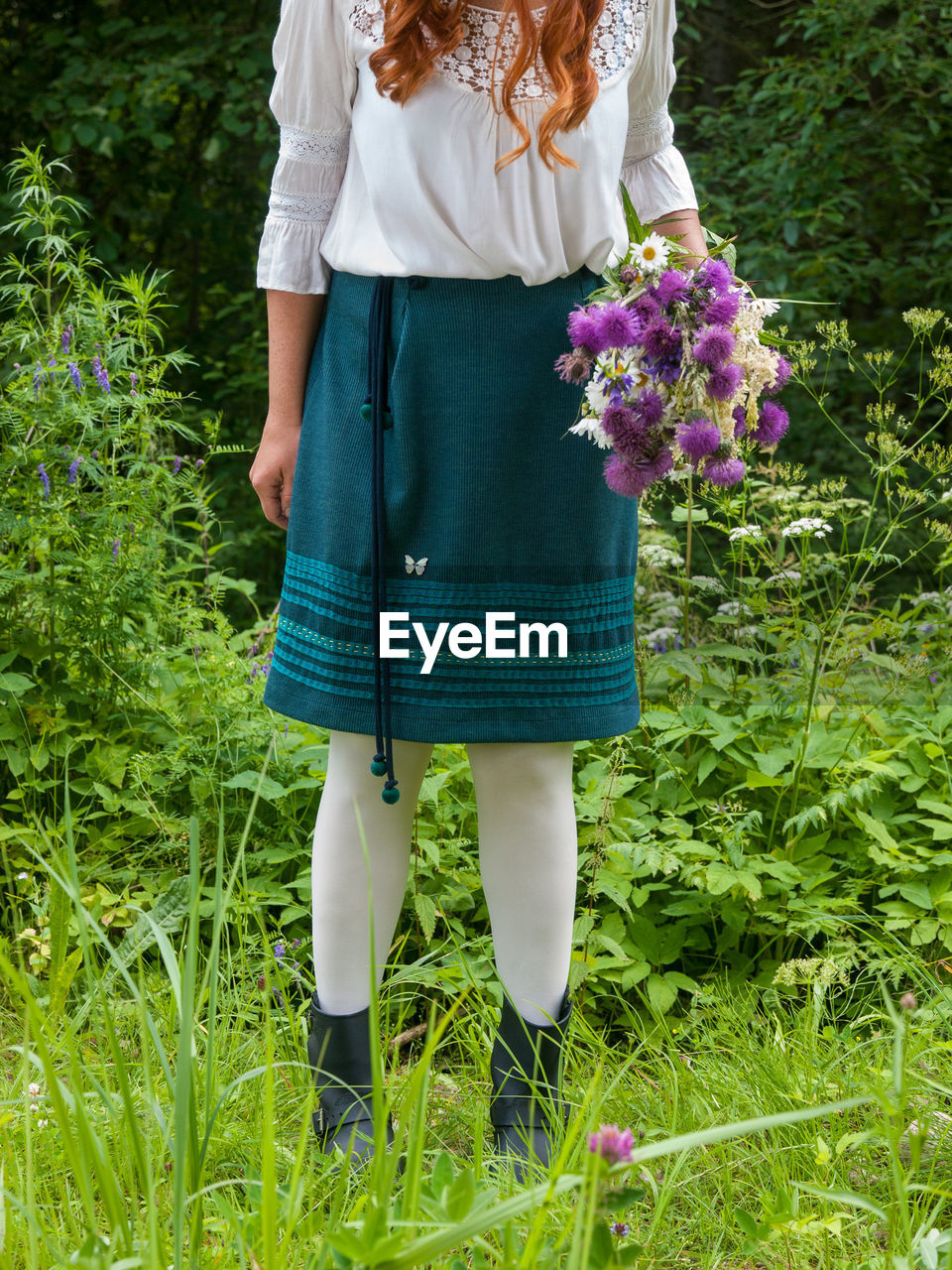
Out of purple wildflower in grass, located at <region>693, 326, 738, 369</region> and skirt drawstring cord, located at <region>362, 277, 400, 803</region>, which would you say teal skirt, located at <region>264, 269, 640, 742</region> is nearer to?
skirt drawstring cord, located at <region>362, 277, 400, 803</region>

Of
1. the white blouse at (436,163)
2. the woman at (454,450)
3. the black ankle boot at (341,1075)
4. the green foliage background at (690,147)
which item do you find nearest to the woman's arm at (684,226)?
the woman at (454,450)

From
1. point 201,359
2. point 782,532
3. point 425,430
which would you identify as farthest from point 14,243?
point 425,430

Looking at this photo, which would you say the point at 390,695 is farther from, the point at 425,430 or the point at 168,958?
the point at 168,958

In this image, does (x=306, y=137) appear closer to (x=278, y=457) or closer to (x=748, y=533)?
(x=278, y=457)

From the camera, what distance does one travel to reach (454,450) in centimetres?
140

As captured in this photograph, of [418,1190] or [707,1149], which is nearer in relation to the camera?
[418,1190]

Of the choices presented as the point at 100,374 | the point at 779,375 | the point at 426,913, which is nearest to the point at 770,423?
the point at 779,375

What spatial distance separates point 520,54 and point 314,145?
282mm

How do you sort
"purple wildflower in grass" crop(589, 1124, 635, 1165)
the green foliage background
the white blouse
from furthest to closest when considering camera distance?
the green foliage background, the white blouse, "purple wildflower in grass" crop(589, 1124, 635, 1165)

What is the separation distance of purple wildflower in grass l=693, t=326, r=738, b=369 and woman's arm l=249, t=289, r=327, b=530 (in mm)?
546

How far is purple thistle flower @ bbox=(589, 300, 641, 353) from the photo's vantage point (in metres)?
1.22

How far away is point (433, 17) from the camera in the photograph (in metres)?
1.29

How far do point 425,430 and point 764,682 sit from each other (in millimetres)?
1240

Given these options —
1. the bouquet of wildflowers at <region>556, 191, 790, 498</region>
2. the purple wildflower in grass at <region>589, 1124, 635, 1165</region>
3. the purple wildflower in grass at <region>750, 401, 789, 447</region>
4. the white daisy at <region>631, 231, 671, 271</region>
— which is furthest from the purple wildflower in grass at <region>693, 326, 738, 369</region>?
the purple wildflower in grass at <region>589, 1124, 635, 1165</region>
